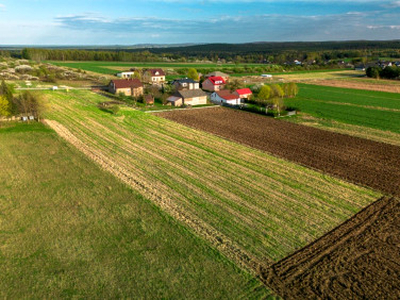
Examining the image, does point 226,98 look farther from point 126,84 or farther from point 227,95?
point 126,84

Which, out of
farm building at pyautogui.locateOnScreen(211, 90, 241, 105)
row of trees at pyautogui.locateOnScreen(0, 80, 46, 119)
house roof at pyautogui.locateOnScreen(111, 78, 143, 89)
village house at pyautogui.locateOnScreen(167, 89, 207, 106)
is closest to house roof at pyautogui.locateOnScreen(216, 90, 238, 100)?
farm building at pyautogui.locateOnScreen(211, 90, 241, 105)

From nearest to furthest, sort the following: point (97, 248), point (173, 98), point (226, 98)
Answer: point (97, 248)
point (173, 98)
point (226, 98)

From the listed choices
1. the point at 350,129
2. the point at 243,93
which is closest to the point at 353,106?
the point at 350,129

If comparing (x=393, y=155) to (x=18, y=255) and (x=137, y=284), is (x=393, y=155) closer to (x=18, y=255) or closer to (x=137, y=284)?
(x=137, y=284)

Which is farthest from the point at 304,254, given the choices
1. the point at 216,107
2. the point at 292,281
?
the point at 216,107

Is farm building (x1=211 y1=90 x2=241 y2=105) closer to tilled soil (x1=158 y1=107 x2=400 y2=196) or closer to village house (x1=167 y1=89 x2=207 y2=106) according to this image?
village house (x1=167 y1=89 x2=207 y2=106)

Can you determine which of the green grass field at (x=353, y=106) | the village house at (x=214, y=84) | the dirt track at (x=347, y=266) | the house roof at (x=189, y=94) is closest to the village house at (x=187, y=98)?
the house roof at (x=189, y=94)
